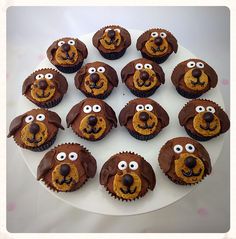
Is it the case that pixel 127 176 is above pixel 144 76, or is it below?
below

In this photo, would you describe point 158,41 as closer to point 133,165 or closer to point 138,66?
point 138,66

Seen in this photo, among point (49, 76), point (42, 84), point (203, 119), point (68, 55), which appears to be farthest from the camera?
point (68, 55)

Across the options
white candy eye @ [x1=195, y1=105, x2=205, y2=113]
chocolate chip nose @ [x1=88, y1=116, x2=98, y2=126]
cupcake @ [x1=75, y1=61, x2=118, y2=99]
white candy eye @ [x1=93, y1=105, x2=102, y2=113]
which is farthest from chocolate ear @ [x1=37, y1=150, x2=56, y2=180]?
white candy eye @ [x1=195, y1=105, x2=205, y2=113]

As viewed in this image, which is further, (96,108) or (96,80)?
(96,80)

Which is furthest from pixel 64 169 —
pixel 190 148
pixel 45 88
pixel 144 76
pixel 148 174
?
pixel 144 76

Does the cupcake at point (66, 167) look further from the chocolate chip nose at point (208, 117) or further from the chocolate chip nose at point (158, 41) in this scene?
the chocolate chip nose at point (158, 41)

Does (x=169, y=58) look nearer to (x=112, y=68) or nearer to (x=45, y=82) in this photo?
(x=112, y=68)
